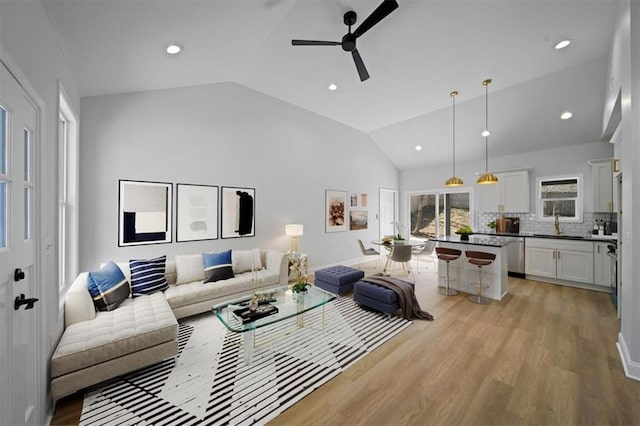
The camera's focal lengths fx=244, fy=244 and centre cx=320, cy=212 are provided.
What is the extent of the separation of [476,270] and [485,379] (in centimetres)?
252

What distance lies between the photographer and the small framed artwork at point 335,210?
6051 mm

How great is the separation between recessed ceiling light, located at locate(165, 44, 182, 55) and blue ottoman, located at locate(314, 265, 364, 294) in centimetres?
380

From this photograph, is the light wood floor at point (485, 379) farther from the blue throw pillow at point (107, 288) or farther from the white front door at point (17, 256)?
the blue throw pillow at point (107, 288)

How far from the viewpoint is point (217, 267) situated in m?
3.69

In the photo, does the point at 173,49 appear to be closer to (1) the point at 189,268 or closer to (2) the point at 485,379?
(1) the point at 189,268

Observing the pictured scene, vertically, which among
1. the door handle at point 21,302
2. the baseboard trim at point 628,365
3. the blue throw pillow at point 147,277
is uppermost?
the door handle at point 21,302

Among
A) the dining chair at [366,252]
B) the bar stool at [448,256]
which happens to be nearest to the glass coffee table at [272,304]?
the bar stool at [448,256]

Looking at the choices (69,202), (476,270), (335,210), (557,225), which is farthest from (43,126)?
(557,225)

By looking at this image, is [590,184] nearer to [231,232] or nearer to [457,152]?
[457,152]

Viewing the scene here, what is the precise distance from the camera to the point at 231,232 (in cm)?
447

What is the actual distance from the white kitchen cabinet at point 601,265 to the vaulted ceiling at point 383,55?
2259 millimetres

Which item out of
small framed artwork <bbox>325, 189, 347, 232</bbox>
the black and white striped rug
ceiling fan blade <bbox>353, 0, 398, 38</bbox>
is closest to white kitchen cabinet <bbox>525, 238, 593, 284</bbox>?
the black and white striped rug

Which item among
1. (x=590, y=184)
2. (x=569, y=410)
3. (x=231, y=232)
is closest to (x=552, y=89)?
(x=590, y=184)

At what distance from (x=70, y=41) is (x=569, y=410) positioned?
506 cm
